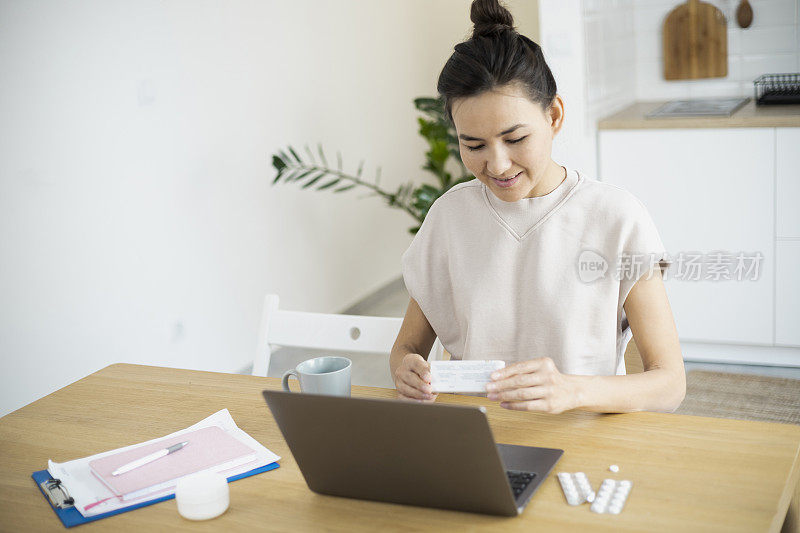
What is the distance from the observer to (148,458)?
1219 millimetres

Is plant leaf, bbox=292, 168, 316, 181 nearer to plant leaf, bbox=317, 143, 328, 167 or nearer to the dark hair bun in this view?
plant leaf, bbox=317, 143, 328, 167

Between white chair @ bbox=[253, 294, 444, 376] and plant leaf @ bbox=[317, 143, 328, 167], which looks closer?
white chair @ bbox=[253, 294, 444, 376]

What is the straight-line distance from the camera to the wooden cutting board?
142 inches

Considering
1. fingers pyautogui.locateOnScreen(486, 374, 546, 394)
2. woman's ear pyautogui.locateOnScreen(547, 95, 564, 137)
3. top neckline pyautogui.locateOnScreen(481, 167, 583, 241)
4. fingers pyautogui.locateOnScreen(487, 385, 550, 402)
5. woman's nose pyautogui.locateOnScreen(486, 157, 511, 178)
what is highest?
woman's ear pyautogui.locateOnScreen(547, 95, 564, 137)

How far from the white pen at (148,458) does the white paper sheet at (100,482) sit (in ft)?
0.11

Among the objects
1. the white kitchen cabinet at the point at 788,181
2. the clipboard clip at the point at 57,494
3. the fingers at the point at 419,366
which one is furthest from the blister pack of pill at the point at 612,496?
the white kitchen cabinet at the point at 788,181

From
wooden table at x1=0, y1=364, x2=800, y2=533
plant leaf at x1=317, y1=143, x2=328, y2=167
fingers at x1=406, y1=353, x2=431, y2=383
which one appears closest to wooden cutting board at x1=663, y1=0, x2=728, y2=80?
plant leaf at x1=317, y1=143, x2=328, y2=167

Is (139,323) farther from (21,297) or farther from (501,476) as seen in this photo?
(501,476)

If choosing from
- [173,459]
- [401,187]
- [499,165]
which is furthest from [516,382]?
[401,187]

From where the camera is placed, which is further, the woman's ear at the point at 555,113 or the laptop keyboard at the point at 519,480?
the woman's ear at the point at 555,113

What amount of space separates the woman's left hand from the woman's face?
361mm

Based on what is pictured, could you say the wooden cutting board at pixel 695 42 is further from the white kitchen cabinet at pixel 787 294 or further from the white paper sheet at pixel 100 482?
the white paper sheet at pixel 100 482

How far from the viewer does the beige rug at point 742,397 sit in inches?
110

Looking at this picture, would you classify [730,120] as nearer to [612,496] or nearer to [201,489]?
[612,496]
